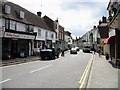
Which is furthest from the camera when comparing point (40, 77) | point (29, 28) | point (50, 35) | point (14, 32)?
point (50, 35)

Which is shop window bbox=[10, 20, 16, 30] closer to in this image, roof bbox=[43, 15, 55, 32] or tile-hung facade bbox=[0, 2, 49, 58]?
tile-hung facade bbox=[0, 2, 49, 58]

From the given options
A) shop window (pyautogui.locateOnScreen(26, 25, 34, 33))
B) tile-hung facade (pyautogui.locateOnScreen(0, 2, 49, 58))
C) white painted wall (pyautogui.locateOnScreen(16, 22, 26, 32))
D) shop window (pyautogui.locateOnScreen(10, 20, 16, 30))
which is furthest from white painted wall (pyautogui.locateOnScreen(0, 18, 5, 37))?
shop window (pyautogui.locateOnScreen(26, 25, 34, 33))

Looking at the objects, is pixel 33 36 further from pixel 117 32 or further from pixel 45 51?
pixel 117 32

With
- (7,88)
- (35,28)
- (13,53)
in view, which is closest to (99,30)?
(35,28)

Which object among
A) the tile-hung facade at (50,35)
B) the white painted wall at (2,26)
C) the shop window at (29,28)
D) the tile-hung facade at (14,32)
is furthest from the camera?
the tile-hung facade at (50,35)

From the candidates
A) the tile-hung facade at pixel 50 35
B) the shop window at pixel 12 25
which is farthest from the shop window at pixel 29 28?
the tile-hung facade at pixel 50 35

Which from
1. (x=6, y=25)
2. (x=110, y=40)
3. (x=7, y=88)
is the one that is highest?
(x=6, y=25)

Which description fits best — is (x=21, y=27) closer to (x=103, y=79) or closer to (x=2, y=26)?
(x=2, y=26)

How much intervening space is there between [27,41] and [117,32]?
70.9 ft

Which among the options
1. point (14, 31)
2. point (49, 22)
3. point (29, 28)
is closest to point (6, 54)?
point (14, 31)

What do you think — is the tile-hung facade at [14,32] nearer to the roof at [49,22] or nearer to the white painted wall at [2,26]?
the white painted wall at [2,26]

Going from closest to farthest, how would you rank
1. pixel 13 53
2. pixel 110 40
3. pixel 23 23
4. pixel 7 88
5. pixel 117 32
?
pixel 7 88
pixel 117 32
pixel 110 40
pixel 13 53
pixel 23 23

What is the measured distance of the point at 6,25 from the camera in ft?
118

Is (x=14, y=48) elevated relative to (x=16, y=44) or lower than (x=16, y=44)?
lower
